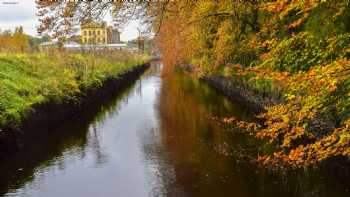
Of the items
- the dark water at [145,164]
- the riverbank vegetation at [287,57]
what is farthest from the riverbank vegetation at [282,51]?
A: the dark water at [145,164]

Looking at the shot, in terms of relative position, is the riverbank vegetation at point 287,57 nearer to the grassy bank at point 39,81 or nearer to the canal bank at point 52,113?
the canal bank at point 52,113

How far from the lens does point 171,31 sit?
35.8 metres

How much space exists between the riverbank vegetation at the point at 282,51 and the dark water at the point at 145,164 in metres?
1.13

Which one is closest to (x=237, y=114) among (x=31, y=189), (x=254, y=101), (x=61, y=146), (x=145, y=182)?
(x=254, y=101)

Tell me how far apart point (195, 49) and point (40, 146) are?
50.6 ft

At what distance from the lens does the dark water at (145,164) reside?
51.0 ft

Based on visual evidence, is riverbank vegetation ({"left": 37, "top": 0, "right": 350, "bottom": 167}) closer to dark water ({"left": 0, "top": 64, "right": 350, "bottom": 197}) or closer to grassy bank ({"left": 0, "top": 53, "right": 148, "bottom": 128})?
dark water ({"left": 0, "top": 64, "right": 350, "bottom": 197})

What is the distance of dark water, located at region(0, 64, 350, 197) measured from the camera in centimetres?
1553

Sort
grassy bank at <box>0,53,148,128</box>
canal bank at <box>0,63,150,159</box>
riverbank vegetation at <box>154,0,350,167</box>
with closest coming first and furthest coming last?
riverbank vegetation at <box>154,0,350,167</box> < canal bank at <box>0,63,150,159</box> < grassy bank at <box>0,53,148,128</box>

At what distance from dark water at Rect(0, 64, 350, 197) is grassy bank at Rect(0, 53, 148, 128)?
1606 mm

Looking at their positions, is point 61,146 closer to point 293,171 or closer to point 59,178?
point 59,178

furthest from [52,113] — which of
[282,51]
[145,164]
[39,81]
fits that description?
[282,51]

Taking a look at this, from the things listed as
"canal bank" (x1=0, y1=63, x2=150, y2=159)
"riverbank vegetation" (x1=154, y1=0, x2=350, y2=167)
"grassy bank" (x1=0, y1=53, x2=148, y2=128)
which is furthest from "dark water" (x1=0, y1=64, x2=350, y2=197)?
"grassy bank" (x1=0, y1=53, x2=148, y2=128)

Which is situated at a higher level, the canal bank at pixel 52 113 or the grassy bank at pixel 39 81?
the grassy bank at pixel 39 81
